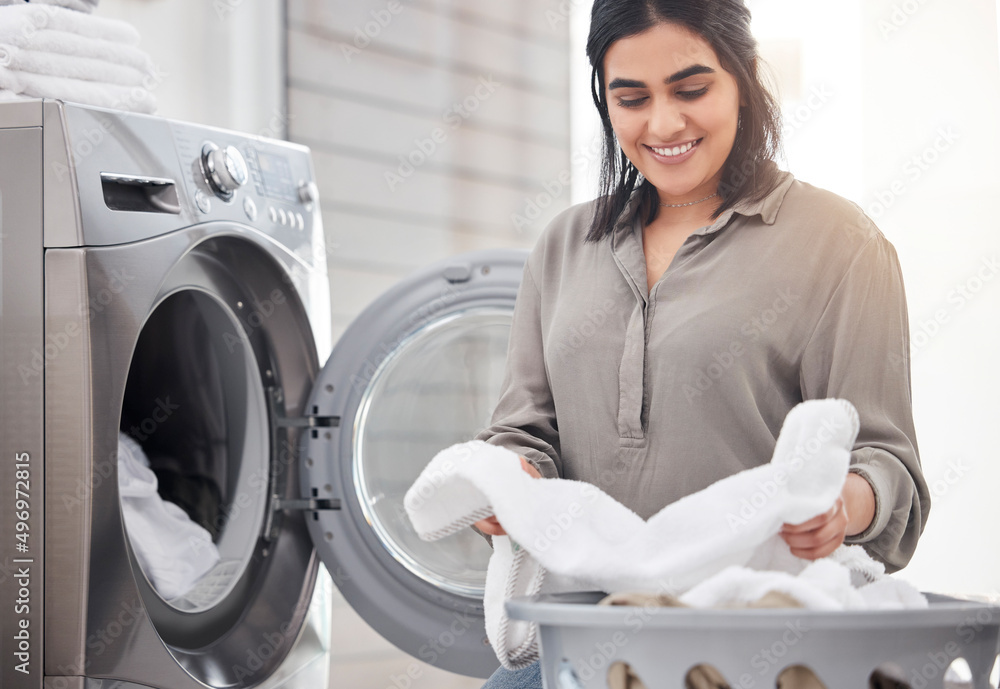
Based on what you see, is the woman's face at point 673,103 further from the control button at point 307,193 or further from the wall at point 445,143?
the wall at point 445,143

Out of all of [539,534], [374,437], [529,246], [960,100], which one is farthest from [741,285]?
[529,246]

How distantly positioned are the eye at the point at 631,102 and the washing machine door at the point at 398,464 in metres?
0.48

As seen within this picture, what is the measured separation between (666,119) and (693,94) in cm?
Answer: 4

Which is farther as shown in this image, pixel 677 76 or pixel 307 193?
pixel 307 193

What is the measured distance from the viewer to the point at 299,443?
1597 millimetres

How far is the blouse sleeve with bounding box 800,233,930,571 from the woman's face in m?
0.22

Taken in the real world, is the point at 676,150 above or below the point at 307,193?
below

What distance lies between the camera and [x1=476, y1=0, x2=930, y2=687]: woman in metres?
0.97

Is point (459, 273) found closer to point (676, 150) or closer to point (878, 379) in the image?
point (676, 150)

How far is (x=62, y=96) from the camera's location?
133cm

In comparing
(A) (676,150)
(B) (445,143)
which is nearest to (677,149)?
(A) (676,150)

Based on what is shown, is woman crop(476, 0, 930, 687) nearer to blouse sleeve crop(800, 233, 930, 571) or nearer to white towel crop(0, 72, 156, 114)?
blouse sleeve crop(800, 233, 930, 571)

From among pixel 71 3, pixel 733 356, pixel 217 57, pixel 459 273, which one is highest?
pixel 217 57

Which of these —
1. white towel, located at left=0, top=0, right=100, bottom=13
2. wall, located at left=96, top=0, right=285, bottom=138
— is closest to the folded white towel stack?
white towel, located at left=0, top=0, right=100, bottom=13
